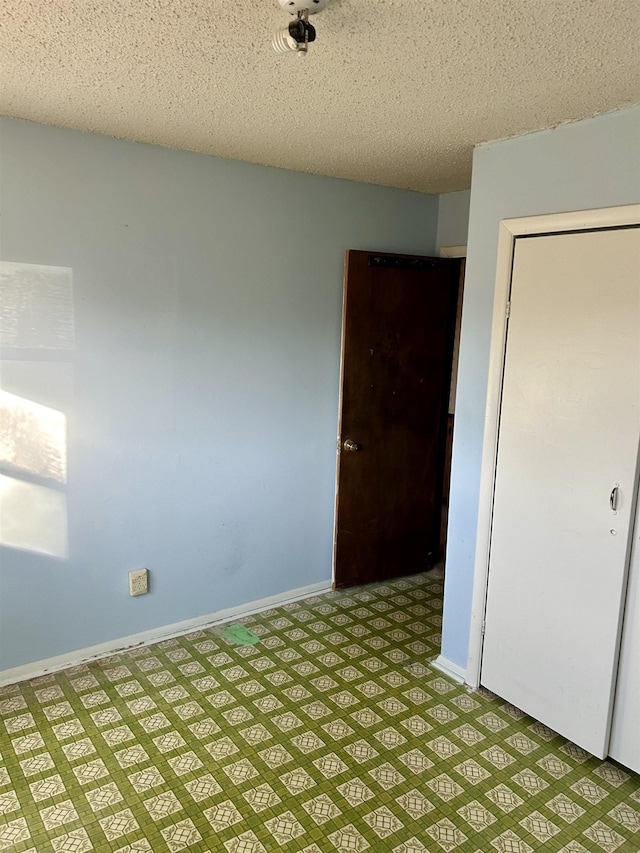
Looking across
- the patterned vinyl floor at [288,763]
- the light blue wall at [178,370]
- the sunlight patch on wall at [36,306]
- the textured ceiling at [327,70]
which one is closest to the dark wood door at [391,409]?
the light blue wall at [178,370]

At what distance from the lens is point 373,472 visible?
3.71 m

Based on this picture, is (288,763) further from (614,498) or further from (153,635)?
(614,498)

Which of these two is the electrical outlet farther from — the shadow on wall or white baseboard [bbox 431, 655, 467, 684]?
white baseboard [bbox 431, 655, 467, 684]

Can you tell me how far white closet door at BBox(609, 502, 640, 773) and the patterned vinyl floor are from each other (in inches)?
4.3

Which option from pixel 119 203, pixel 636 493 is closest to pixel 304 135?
pixel 119 203

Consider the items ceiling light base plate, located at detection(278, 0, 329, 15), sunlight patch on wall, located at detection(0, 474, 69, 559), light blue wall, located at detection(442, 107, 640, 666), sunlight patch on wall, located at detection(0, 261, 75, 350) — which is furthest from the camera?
sunlight patch on wall, located at detection(0, 474, 69, 559)

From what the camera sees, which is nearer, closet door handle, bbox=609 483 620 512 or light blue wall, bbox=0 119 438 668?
closet door handle, bbox=609 483 620 512

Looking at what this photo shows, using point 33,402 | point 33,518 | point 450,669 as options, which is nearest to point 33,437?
point 33,402

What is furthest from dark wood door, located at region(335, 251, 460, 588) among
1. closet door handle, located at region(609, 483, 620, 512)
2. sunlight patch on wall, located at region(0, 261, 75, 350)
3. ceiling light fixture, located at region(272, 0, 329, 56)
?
ceiling light fixture, located at region(272, 0, 329, 56)

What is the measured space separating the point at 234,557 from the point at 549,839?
1895 mm

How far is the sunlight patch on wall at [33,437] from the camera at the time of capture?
2.57m

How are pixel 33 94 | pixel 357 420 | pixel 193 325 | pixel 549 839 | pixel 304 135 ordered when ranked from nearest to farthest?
pixel 549 839
pixel 33 94
pixel 304 135
pixel 193 325
pixel 357 420

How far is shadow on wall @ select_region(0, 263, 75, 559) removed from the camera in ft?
8.36

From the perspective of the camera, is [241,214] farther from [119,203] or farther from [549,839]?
[549,839]
